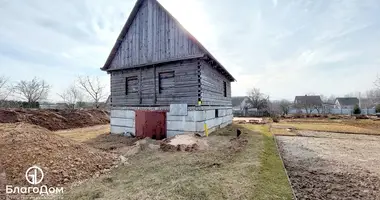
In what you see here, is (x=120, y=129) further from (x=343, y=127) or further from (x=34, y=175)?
(x=343, y=127)

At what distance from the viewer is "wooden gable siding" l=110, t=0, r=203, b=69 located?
11.7 meters

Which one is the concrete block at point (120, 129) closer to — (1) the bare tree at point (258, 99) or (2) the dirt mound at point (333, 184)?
(2) the dirt mound at point (333, 184)

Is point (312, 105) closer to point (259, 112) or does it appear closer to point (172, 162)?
point (259, 112)

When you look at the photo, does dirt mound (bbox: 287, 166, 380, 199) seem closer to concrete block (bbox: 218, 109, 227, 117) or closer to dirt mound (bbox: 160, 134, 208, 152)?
dirt mound (bbox: 160, 134, 208, 152)

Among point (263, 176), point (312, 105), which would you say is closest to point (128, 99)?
point (263, 176)

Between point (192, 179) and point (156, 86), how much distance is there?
332 inches

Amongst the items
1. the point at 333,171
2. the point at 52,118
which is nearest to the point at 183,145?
the point at 333,171

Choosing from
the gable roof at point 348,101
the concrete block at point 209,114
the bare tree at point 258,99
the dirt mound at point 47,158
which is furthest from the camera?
the gable roof at point 348,101

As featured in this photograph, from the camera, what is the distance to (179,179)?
16.7 feet

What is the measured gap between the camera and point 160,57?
1240cm

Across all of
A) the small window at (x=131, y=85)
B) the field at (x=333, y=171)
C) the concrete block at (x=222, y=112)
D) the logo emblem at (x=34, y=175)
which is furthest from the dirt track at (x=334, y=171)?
the small window at (x=131, y=85)

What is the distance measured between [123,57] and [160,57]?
3.38 meters

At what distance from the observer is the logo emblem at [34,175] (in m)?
4.84

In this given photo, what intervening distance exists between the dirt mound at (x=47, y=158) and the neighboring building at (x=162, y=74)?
5.36 metres
